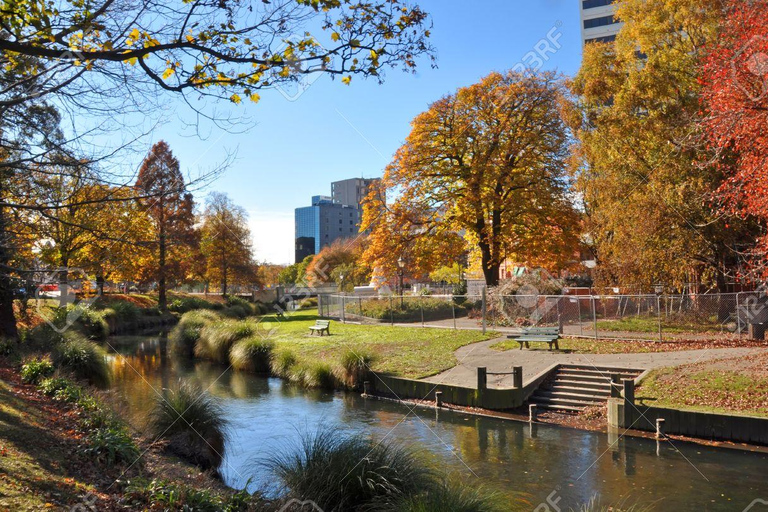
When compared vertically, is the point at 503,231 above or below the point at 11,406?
above

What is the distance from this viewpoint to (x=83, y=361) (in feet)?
55.1

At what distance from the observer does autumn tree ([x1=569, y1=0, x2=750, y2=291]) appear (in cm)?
2231

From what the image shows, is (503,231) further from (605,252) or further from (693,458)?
(693,458)

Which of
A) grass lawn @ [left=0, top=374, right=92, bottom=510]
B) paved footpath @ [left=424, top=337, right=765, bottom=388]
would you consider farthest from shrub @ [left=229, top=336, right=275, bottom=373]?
grass lawn @ [left=0, top=374, right=92, bottom=510]

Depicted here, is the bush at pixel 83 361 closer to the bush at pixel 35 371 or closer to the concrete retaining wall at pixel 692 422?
the bush at pixel 35 371

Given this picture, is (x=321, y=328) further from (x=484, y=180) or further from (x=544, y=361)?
(x=544, y=361)

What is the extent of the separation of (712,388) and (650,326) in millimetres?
10299

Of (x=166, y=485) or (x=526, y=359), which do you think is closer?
(x=166, y=485)

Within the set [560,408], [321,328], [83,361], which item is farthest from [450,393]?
[321,328]

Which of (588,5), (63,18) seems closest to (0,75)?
(63,18)

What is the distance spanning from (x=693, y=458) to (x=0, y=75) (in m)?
13.6

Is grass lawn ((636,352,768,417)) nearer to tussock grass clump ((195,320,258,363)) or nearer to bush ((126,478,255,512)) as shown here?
bush ((126,478,255,512))

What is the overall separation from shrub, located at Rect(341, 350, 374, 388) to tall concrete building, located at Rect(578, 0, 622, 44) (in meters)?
66.2

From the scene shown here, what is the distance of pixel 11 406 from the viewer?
10125 millimetres
